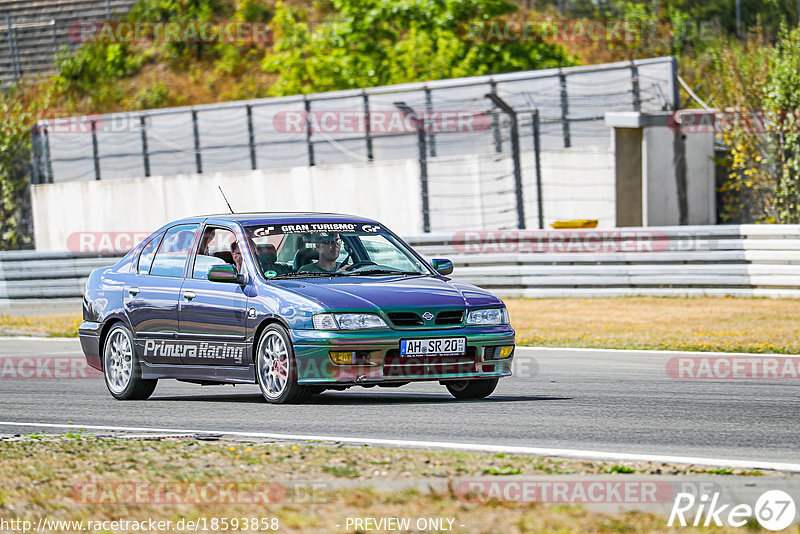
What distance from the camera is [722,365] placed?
1226 cm

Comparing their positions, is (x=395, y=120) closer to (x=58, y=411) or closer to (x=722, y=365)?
(x=722, y=365)

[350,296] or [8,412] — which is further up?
[350,296]

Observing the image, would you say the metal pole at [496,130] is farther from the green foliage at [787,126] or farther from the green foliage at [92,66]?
the green foliage at [92,66]

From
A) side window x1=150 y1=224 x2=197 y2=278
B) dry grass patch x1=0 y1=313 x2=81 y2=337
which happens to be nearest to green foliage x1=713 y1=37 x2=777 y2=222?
dry grass patch x1=0 y1=313 x2=81 y2=337

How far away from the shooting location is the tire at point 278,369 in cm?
890

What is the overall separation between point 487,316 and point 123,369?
3262 mm

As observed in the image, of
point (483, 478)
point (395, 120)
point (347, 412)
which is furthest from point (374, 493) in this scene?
point (395, 120)

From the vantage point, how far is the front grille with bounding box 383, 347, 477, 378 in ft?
28.8

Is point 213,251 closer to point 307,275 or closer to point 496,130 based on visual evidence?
point 307,275

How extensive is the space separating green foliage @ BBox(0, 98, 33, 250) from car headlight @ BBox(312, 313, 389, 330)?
25199mm

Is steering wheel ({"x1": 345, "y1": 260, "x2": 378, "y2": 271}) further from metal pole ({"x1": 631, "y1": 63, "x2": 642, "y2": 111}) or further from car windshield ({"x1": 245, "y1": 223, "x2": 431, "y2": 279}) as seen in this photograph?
metal pole ({"x1": 631, "y1": 63, "x2": 642, "y2": 111})

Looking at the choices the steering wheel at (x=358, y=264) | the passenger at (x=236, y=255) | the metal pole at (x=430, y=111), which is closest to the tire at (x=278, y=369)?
the passenger at (x=236, y=255)

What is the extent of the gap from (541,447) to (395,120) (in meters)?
19.9

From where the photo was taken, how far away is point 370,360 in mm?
8742
